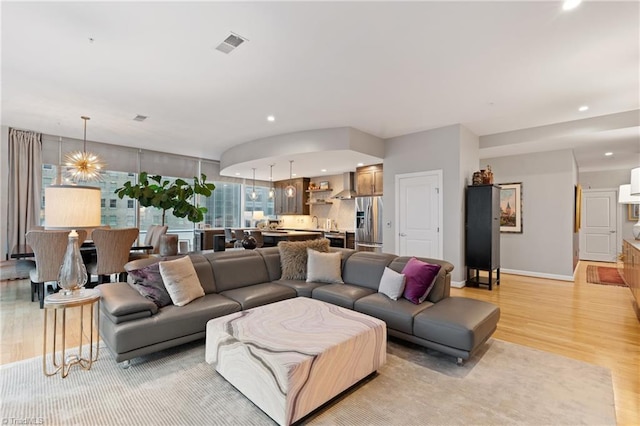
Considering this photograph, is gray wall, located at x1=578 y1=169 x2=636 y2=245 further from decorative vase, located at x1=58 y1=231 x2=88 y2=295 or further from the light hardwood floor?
decorative vase, located at x1=58 y1=231 x2=88 y2=295

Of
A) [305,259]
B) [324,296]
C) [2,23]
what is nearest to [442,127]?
[305,259]

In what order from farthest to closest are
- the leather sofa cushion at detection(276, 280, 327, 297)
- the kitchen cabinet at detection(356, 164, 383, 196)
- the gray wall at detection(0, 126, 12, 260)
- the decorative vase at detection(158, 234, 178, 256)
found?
the kitchen cabinet at detection(356, 164, 383, 196) < the gray wall at detection(0, 126, 12, 260) < the leather sofa cushion at detection(276, 280, 327, 297) < the decorative vase at detection(158, 234, 178, 256)

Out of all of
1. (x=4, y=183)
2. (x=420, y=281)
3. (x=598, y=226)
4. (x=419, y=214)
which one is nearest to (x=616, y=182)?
(x=598, y=226)

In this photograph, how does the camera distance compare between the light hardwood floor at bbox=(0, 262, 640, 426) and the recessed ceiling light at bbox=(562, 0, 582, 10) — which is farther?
the light hardwood floor at bbox=(0, 262, 640, 426)

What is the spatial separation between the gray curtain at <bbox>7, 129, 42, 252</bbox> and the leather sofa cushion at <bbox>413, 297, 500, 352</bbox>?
23.8 ft

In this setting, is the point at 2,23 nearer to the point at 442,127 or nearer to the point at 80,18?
the point at 80,18

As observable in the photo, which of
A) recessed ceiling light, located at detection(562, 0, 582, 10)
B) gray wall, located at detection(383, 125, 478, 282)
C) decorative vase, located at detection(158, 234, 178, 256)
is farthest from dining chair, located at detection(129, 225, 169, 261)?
recessed ceiling light, located at detection(562, 0, 582, 10)

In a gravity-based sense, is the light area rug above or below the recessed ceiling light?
below

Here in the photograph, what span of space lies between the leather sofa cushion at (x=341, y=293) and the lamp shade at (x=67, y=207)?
2.44 metres

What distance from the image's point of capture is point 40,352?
2799 mm

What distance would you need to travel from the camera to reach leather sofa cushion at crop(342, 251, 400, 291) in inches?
148

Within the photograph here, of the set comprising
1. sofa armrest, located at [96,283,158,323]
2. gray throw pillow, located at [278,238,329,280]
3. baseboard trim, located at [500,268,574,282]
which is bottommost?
baseboard trim, located at [500,268,574,282]

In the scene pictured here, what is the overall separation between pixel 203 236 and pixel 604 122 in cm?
892

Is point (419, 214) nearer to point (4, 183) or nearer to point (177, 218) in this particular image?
point (177, 218)
